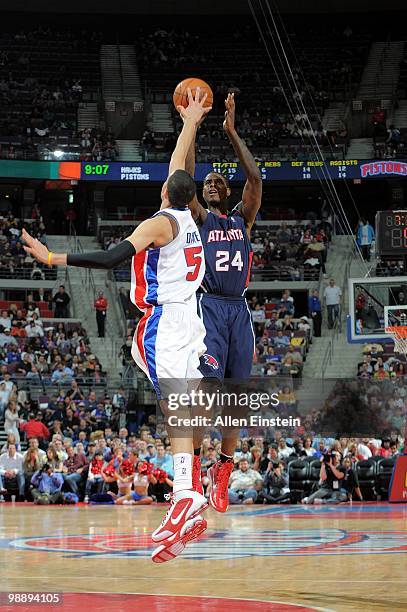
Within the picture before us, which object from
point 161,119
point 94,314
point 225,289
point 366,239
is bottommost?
point 225,289

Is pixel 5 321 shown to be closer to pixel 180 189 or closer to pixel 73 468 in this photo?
pixel 73 468

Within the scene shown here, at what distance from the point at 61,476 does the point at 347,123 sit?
18.9 metres

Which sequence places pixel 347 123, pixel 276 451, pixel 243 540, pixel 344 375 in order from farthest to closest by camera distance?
pixel 347 123 → pixel 344 375 → pixel 276 451 → pixel 243 540

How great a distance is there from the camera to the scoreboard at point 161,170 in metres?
30.1

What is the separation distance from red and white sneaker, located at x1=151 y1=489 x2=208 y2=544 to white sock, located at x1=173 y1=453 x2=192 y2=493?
0.04m

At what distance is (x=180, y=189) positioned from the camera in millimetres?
5871

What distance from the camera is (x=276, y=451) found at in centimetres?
1681

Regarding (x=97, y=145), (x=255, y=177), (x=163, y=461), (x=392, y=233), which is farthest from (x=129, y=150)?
(x=255, y=177)

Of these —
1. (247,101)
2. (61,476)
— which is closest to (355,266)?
(247,101)

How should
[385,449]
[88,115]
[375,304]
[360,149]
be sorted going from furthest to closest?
[88,115] < [360,149] < [375,304] < [385,449]

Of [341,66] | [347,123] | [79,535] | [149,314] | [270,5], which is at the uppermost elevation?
[270,5]

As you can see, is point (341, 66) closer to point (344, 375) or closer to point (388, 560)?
point (344, 375)

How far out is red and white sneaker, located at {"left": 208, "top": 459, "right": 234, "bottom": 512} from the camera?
649cm

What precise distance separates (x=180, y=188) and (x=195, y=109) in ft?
2.79
